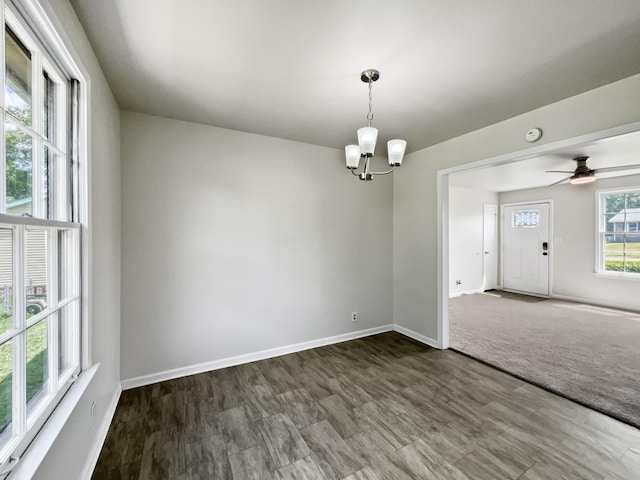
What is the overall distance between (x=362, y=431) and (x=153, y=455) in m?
1.39

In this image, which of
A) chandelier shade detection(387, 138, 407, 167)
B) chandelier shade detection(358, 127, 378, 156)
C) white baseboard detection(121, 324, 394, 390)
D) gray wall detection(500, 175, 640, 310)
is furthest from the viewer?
gray wall detection(500, 175, 640, 310)

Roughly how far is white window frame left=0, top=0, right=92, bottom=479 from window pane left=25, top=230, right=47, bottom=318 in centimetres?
7

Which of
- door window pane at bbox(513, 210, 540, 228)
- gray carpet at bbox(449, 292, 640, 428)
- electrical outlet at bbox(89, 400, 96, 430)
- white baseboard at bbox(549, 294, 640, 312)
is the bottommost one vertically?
gray carpet at bbox(449, 292, 640, 428)

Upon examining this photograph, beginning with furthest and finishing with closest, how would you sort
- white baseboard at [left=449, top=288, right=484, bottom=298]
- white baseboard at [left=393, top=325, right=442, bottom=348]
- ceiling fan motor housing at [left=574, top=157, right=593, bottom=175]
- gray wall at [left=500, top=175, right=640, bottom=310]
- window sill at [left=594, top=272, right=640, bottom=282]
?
white baseboard at [left=449, top=288, right=484, bottom=298], gray wall at [left=500, top=175, right=640, bottom=310], window sill at [left=594, top=272, right=640, bottom=282], ceiling fan motor housing at [left=574, top=157, right=593, bottom=175], white baseboard at [left=393, top=325, right=442, bottom=348]

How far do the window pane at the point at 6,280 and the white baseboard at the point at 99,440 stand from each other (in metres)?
1.13

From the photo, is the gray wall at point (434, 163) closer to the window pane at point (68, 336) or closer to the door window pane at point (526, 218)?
the window pane at point (68, 336)

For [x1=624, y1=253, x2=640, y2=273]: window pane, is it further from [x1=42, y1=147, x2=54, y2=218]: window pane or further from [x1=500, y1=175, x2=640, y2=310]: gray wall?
[x1=42, y1=147, x2=54, y2=218]: window pane

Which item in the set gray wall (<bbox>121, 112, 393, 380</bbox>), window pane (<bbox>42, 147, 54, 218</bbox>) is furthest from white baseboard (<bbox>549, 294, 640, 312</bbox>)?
window pane (<bbox>42, 147, 54, 218</bbox>)

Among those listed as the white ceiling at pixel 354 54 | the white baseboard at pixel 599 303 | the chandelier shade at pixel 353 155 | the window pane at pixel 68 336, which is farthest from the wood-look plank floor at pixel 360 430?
the white baseboard at pixel 599 303

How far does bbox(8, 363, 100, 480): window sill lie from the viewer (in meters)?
0.89

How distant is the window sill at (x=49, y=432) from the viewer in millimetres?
894

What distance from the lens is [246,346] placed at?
2973mm

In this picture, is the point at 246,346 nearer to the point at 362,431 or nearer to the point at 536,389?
the point at 362,431

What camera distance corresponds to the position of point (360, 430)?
1.93 meters
